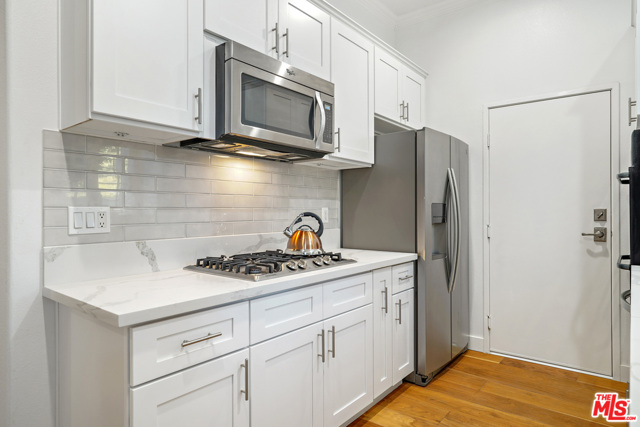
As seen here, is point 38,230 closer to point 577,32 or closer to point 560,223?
point 560,223

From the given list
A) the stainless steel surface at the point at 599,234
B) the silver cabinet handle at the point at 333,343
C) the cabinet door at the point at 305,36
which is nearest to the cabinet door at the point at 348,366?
the silver cabinet handle at the point at 333,343

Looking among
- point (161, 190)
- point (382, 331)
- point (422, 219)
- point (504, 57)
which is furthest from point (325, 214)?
point (504, 57)

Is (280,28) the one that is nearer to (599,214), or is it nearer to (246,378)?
(246,378)

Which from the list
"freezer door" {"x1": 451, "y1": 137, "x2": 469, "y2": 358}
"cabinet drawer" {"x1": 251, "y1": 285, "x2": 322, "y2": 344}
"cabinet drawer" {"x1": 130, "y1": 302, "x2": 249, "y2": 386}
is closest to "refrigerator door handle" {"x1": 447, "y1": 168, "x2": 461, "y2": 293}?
"freezer door" {"x1": 451, "y1": 137, "x2": 469, "y2": 358}

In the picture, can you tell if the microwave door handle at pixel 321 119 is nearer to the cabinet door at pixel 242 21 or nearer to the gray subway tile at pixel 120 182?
the cabinet door at pixel 242 21

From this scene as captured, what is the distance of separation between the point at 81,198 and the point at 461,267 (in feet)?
8.79

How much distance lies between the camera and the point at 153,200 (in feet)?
5.94

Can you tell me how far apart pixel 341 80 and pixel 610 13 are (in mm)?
1996

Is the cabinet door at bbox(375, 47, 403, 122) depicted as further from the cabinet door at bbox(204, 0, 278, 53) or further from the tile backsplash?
the cabinet door at bbox(204, 0, 278, 53)

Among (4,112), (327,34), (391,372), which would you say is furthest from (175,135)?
(391,372)

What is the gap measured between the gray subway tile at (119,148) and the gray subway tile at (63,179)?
12cm

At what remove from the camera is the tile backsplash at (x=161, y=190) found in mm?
1517

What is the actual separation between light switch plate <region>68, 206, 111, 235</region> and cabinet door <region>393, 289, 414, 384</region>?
166 centimetres

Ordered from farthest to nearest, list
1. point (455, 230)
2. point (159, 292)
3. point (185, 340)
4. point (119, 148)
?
point (455, 230) → point (119, 148) → point (159, 292) → point (185, 340)
